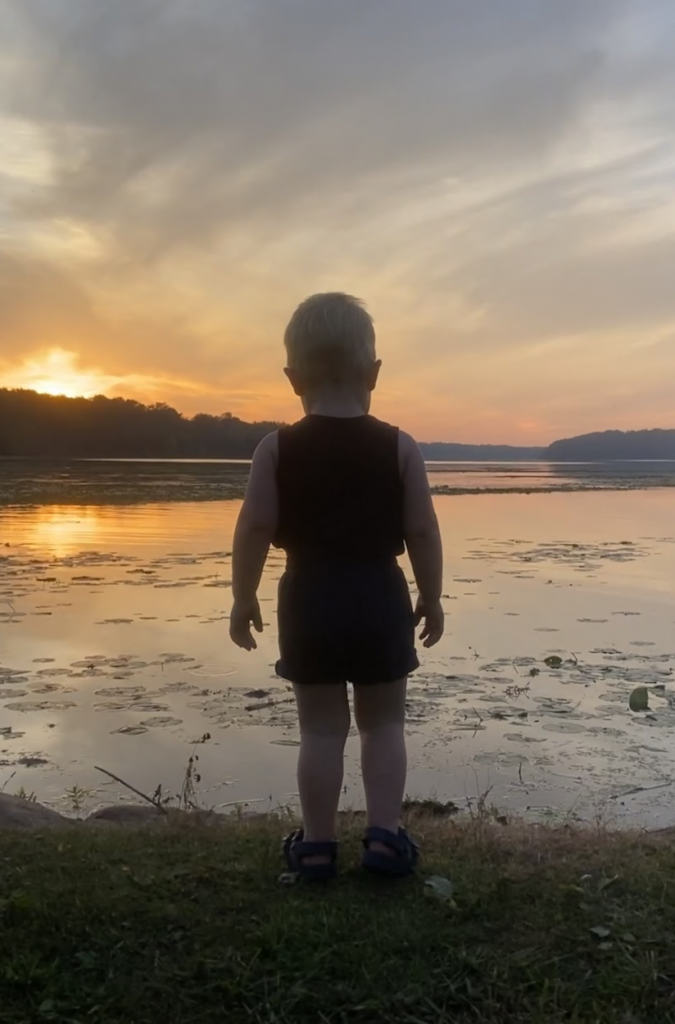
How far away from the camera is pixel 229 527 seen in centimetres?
1733

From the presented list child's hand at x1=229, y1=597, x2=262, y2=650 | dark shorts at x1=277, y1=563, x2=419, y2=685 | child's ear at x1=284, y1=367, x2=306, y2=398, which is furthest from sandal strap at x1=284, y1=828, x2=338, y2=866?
Result: child's ear at x1=284, y1=367, x2=306, y2=398

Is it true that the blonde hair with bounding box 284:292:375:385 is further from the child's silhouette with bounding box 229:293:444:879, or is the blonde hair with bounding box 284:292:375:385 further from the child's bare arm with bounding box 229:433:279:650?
the child's bare arm with bounding box 229:433:279:650

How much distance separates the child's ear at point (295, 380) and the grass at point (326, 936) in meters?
1.55

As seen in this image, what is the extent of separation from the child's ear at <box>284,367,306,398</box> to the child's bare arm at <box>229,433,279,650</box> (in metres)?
0.22

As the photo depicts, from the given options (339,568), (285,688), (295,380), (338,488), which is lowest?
(285,688)

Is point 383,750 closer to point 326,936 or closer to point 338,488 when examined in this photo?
point 326,936

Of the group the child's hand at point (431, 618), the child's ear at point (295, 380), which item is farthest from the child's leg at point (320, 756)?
the child's ear at point (295, 380)

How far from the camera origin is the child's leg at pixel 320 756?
9.44 feet

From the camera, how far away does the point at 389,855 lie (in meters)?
2.82

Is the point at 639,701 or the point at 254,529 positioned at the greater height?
the point at 254,529

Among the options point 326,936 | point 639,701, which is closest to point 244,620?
point 326,936

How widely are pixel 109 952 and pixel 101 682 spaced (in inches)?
155

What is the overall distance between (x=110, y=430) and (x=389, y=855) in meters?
80.1

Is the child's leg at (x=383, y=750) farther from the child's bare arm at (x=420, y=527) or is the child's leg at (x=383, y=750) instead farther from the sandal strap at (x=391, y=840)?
the child's bare arm at (x=420, y=527)
